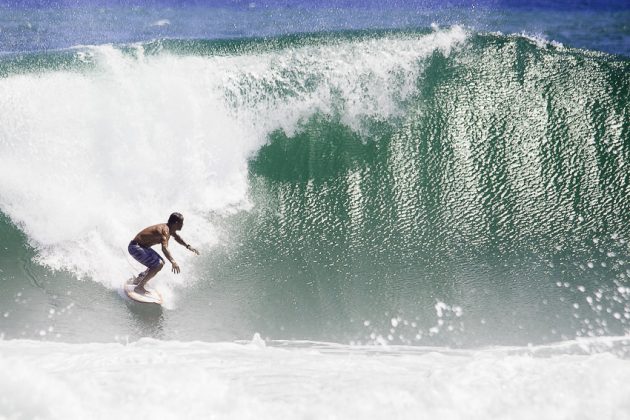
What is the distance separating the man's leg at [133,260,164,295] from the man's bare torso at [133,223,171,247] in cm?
28

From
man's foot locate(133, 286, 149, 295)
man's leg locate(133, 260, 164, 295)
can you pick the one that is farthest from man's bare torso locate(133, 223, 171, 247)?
man's foot locate(133, 286, 149, 295)

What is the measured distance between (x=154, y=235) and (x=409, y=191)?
3.77 metres

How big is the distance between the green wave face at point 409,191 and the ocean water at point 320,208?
0.12ft

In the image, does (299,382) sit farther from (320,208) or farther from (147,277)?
(320,208)

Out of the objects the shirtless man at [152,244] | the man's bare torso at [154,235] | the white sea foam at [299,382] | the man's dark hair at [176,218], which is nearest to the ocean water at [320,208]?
the white sea foam at [299,382]

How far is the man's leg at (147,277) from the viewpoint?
7.31 meters

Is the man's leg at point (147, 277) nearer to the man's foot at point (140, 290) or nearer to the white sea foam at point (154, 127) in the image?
the man's foot at point (140, 290)

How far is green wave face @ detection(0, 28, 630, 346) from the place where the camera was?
7.57 metres

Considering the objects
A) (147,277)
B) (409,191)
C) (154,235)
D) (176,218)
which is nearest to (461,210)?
(409,191)

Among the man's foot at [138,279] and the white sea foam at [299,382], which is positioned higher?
the man's foot at [138,279]

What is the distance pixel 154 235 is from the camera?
7.12 m

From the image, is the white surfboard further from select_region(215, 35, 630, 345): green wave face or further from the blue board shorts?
select_region(215, 35, 630, 345): green wave face

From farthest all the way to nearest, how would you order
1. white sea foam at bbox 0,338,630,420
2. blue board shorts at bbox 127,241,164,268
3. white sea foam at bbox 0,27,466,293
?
white sea foam at bbox 0,27,466,293
blue board shorts at bbox 127,241,164,268
white sea foam at bbox 0,338,630,420

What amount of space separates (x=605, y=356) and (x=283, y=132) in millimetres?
5413
